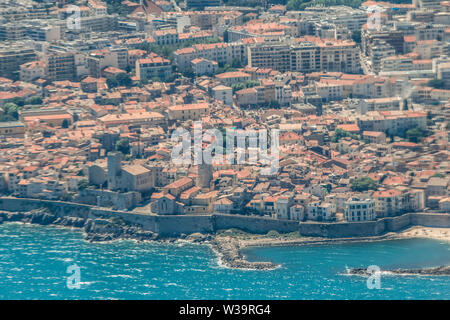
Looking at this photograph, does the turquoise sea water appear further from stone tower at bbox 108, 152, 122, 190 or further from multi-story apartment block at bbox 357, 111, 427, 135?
multi-story apartment block at bbox 357, 111, 427, 135

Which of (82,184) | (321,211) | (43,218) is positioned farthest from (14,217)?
(321,211)

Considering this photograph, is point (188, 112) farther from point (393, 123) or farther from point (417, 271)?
point (417, 271)

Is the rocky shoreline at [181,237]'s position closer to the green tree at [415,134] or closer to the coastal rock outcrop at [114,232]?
the coastal rock outcrop at [114,232]

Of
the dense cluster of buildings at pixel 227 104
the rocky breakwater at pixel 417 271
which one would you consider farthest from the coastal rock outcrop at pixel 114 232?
the rocky breakwater at pixel 417 271

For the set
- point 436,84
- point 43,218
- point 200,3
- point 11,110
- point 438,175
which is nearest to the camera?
point 438,175

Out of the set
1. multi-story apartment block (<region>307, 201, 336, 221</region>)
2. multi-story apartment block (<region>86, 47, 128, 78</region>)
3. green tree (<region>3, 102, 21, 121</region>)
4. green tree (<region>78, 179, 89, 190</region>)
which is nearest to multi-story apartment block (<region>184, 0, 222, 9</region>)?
multi-story apartment block (<region>86, 47, 128, 78</region>)
